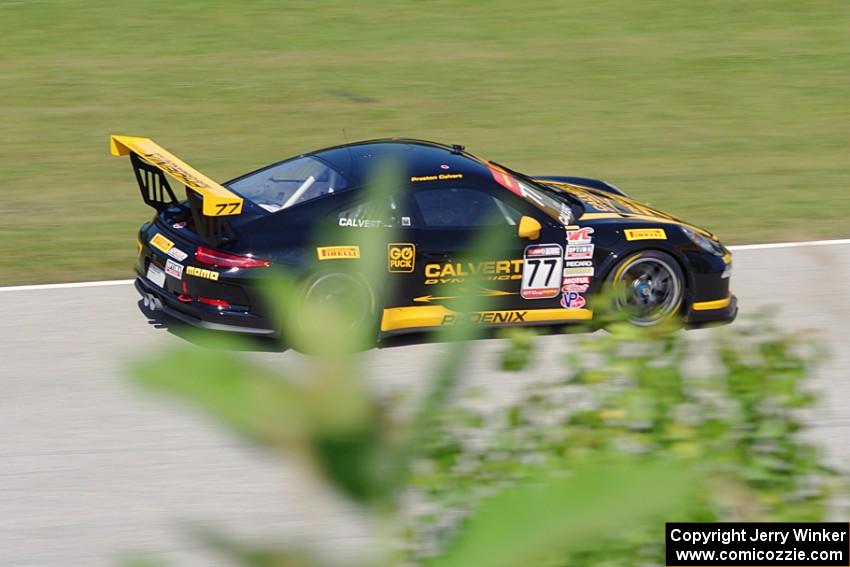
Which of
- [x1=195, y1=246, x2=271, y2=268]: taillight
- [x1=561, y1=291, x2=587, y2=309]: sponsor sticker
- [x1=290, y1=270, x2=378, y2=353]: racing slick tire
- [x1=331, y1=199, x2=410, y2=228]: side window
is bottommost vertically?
[x1=561, y1=291, x2=587, y2=309]: sponsor sticker

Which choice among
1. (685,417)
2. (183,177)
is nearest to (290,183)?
(183,177)

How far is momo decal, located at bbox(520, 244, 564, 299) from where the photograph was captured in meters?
8.00

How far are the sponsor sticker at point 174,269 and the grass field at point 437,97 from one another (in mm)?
1933

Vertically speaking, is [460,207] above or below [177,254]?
above

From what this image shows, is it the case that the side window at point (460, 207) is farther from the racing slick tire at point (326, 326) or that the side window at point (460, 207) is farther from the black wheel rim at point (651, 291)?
the racing slick tire at point (326, 326)

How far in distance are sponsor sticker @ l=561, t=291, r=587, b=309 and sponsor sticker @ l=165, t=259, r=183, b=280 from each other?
8.41 ft

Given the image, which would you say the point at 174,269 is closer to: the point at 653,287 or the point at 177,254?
the point at 177,254

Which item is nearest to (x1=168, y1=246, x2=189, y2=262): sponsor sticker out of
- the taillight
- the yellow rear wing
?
the taillight

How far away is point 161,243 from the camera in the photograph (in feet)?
26.8

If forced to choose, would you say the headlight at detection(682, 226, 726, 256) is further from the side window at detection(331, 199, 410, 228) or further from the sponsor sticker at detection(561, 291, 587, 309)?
the side window at detection(331, 199, 410, 228)

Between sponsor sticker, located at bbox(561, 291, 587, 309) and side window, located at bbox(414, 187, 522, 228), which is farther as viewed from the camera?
sponsor sticker, located at bbox(561, 291, 587, 309)

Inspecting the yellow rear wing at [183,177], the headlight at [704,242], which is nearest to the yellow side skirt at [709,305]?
the headlight at [704,242]

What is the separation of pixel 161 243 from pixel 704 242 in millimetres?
3818

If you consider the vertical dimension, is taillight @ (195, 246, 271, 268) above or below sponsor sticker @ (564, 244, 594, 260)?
above
